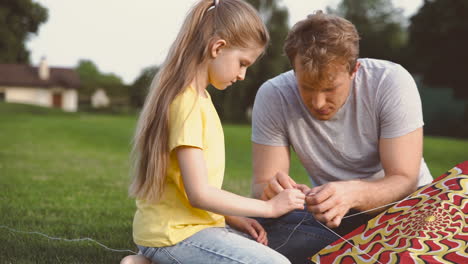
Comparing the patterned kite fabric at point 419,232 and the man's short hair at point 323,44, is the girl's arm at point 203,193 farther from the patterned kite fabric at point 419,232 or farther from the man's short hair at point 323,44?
the man's short hair at point 323,44

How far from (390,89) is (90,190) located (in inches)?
135

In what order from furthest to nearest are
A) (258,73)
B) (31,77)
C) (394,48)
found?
(31,77) < (394,48) < (258,73)

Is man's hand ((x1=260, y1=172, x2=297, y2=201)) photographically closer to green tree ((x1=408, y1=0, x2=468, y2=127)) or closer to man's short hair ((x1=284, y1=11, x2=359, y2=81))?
man's short hair ((x1=284, y1=11, x2=359, y2=81))

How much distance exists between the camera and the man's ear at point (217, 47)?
214 centimetres

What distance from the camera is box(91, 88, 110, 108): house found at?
40625 millimetres

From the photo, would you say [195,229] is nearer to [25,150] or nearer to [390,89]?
[390,89]

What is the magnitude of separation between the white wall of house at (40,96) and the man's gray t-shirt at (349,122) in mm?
40977

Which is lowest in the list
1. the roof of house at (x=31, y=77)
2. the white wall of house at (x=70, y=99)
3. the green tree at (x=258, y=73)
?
the white wall of house at (x=70, y=99)

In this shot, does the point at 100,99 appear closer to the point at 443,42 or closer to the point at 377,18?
the point at 377,18

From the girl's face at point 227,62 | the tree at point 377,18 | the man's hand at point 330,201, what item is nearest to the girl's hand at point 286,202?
the man's hand at point 330,201

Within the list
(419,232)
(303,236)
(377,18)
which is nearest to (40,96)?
(377,18)

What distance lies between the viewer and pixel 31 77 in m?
42.0

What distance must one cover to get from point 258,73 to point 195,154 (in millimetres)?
27776

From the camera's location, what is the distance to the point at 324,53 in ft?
7.79
